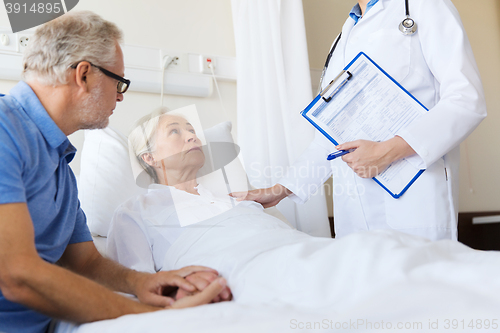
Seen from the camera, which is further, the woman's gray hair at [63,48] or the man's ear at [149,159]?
the man's ear at [149,159]

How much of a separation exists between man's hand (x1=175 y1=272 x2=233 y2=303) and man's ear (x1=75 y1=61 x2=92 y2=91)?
0.50 metres

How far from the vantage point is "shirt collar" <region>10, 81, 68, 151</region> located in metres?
0.84

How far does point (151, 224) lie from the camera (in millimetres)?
1197

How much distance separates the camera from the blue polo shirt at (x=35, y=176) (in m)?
0.69

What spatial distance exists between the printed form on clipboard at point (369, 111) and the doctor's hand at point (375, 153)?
44mm

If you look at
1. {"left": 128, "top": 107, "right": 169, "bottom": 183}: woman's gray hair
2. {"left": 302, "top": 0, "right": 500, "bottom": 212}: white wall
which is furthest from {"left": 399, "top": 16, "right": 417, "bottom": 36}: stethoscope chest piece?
{"left": 302, "top": 0, "right": 500, "bottom": 212}: white wall

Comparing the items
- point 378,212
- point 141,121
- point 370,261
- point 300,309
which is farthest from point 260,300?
point 141,121

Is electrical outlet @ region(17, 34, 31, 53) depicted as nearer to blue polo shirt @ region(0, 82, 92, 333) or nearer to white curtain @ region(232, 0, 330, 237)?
blue polo shirt @ region(0, 82, 92, 333)

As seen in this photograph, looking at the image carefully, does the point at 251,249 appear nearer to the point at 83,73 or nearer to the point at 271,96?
the point at 83,73

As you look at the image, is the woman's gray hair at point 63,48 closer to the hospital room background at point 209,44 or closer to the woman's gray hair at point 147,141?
the woman's gray hair at point 147,141

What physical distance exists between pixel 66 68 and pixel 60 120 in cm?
12

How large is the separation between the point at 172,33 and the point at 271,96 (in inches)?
21.9

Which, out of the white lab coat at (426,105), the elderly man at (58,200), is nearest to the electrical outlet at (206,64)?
the white lab coat at (426,105)

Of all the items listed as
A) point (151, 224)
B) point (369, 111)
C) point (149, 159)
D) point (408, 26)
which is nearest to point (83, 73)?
point (151, 224)
